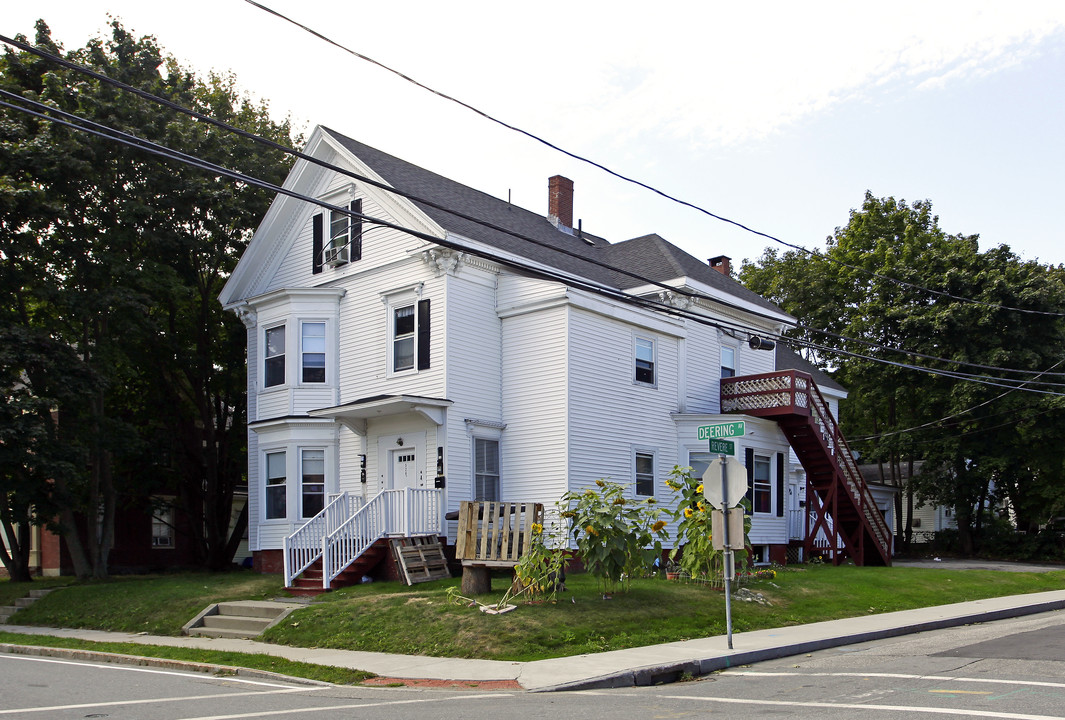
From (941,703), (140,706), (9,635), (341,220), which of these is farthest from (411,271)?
(941,703)

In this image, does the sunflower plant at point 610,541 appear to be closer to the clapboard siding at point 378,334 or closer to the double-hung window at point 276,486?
the clapboard siding at point 378,334

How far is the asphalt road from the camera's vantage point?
911 cm

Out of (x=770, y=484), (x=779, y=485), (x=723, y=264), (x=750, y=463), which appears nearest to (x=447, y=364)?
(x=750, y=463)

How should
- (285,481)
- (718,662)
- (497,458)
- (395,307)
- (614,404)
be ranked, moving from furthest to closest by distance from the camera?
(285,481), (395,307), (614,404), (497,458), (718,662)

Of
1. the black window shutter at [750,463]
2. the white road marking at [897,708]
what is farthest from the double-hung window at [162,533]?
the white road marking at [897,708]

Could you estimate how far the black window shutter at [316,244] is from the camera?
26.0 m

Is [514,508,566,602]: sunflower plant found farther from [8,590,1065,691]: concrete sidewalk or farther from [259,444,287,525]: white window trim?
[259,444,287,525]: white window trim

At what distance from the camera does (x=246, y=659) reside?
45.4ft

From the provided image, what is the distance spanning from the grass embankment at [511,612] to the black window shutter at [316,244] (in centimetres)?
846

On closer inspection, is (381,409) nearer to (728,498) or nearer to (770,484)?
(728,498)

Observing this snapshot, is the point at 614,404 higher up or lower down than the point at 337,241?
lower down

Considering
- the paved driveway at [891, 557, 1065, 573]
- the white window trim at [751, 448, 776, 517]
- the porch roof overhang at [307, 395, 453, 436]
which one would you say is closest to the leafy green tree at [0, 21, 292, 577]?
the porch roof overhang at [307, 395, 453, 436]

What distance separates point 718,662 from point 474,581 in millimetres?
5111

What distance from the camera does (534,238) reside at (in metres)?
28.2
